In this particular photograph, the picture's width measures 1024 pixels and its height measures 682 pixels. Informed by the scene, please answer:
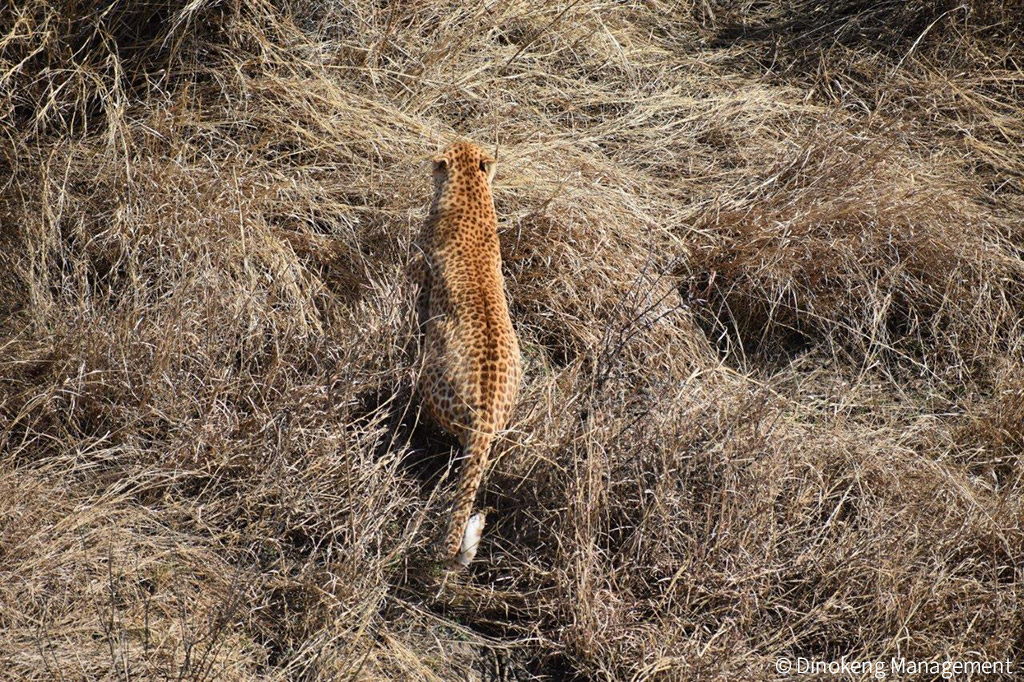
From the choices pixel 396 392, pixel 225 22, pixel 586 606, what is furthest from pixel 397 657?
pixel 225 22

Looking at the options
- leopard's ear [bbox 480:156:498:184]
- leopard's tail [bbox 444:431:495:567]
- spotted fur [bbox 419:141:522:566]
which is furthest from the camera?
leopard's ear [bbox 480:156:498:184]

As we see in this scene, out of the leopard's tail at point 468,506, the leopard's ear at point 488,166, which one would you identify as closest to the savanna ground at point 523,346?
the leopard's tail at point 468,506

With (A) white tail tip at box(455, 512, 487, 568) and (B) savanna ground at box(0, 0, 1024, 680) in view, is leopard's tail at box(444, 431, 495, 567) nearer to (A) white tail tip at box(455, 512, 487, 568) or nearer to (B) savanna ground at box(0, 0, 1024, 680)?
(A) white tail tip at box(455, 512, 487, 568)

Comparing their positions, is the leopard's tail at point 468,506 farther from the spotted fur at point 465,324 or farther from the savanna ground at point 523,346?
the savanna ground at point 523,346

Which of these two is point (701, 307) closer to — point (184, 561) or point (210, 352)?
point (210, 352)

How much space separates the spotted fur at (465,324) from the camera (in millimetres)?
4168

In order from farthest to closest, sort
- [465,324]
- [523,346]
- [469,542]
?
[523,346] < [465,324] < [469,542]

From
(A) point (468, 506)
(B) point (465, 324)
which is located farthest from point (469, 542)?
(B) point (465, 324)

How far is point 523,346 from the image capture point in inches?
197

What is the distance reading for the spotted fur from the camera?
4168mm

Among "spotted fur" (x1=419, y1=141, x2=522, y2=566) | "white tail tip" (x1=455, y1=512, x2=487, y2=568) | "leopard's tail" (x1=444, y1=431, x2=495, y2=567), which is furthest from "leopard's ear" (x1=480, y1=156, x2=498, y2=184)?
"white tail tip" (x1=455, y1=512, x2=487, y2=568)

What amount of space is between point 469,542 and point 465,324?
2.87ft

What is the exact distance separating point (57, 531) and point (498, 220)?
2.47 meters

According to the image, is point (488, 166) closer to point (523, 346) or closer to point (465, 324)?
point (523, 346)
